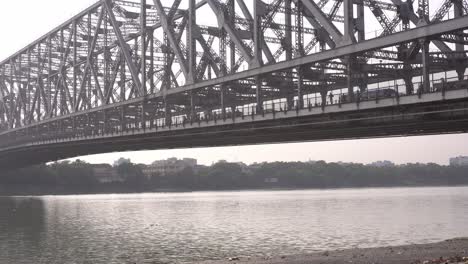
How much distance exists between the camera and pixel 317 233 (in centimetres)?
5656

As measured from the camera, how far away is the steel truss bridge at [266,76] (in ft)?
150

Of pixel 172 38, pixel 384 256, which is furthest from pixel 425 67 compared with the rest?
pixel 172 38

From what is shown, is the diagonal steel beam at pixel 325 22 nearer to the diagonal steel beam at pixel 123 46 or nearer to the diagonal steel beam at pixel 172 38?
the diagonal steel beam at pixel 172 38

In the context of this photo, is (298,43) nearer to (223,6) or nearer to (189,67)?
(223,6)

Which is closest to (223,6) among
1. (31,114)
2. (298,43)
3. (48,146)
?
(298,43)

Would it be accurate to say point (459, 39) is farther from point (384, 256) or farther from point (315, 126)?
point (384, 256)

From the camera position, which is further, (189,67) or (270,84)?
(189,67)

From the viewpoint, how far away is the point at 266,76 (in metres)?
61.3

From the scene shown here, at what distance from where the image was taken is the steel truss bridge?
45.8m

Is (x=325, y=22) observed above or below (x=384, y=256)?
above

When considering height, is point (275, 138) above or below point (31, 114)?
below

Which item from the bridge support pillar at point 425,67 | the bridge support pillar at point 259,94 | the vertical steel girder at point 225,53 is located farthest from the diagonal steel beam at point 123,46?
the bridge support pillar at point 425,67

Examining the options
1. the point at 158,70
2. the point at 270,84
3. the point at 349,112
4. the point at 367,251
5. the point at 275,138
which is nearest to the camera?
the point at 367,251

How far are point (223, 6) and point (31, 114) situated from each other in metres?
84.1
